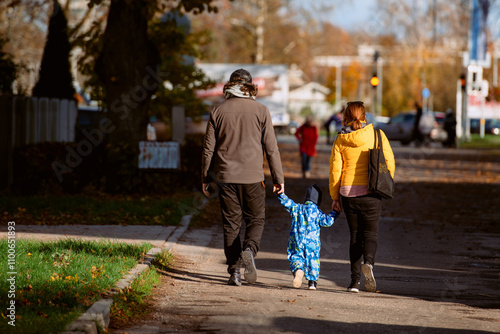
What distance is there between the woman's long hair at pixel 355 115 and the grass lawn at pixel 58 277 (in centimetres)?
249

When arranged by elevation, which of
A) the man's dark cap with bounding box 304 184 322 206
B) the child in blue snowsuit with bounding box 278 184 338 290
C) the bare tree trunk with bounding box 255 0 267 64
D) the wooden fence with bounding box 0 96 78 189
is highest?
the bare tree trunk with bounding box 255 0 267 64

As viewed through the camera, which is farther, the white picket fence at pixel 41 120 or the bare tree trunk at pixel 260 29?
the bare tree trunk at pixel 260 29

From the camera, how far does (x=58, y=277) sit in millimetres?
6609

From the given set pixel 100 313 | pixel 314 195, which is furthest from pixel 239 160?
pixel 100 313

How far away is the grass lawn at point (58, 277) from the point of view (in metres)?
5.26

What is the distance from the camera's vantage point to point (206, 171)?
713cm

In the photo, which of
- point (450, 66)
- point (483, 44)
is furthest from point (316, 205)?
point (450, 66)

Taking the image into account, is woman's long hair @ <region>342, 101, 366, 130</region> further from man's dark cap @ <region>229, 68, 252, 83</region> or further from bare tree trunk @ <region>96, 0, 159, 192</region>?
bare tree trunk @ <region>96, 0, 159, 192</region>

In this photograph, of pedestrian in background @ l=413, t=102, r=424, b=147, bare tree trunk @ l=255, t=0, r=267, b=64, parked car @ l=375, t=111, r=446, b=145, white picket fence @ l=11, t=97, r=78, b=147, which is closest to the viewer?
white picket fence @ l=11, t=97, r=78, b=147

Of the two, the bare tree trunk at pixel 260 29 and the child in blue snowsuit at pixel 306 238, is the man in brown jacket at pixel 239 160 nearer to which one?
the child in blue snowsuit at pixel 306 238

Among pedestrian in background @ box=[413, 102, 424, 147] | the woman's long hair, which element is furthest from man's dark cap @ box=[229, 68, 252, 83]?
pedestrian in background @ box=[413, 102, 424, 147]

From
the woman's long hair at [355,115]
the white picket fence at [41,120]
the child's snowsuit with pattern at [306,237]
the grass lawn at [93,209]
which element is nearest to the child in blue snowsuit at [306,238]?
the child's snowsuit with pattern at [306,237]

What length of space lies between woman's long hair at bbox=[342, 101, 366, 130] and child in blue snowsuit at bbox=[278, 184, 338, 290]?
72 cm

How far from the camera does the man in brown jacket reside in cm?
709
